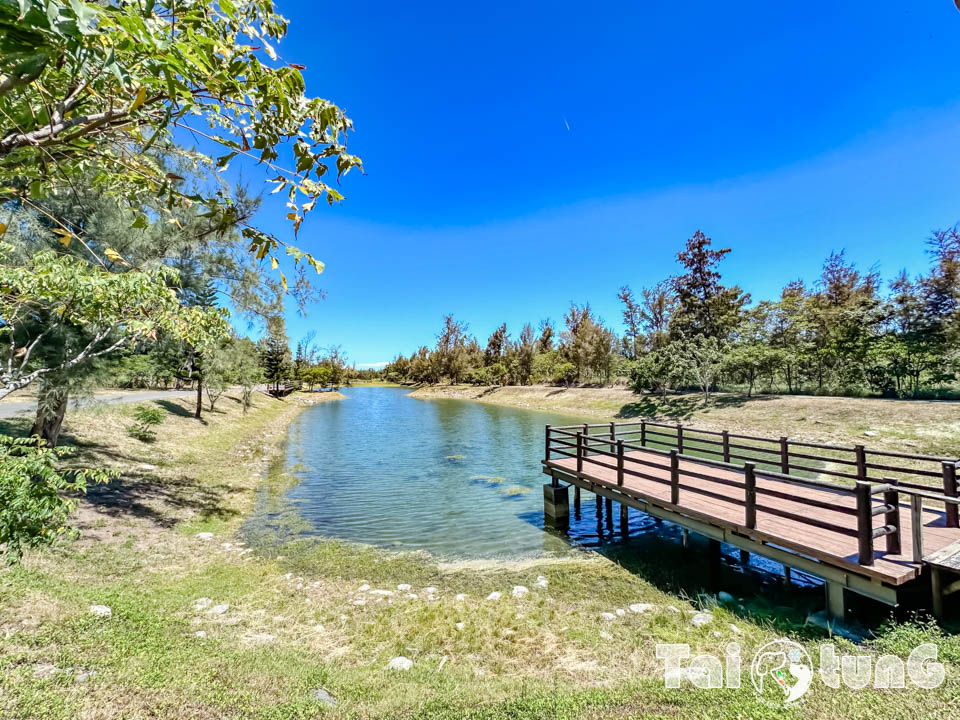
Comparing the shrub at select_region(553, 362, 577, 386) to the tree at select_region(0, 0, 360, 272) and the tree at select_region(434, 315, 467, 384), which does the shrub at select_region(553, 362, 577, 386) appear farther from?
the tree at select_region(0, 0, 360, 272)

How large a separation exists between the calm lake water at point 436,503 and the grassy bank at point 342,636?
114 cm

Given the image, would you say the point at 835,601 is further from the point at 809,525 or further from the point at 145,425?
the point at 145,425

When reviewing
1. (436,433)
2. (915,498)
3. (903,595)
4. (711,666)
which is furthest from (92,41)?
(436,433)

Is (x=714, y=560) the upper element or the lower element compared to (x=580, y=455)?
lower

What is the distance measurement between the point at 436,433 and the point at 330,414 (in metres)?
16.3

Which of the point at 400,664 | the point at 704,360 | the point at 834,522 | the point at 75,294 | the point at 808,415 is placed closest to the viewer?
the point at 75,294

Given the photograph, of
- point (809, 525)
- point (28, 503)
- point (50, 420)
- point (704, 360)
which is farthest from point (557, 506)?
point (704, 360)

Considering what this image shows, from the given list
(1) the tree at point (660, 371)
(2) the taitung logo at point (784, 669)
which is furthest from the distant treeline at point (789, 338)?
(2) the taitung logo at point (784, 669)

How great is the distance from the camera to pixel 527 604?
671 centimetres

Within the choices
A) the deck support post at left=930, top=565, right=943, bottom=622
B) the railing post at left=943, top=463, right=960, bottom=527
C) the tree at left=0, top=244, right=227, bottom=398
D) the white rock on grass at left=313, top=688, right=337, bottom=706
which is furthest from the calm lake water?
the tree at left=0, top=244, right=227, bottom=398

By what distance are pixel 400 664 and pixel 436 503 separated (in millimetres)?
8326

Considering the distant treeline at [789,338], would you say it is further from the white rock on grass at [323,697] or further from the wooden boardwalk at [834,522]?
the white rock on grass at [323,697]

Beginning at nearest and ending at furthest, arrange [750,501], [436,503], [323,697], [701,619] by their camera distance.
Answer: [323,697] → [701,619] → [750,501] → [436,503]

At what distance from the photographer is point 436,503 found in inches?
519
